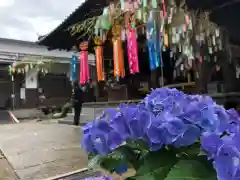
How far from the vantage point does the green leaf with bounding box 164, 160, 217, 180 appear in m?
0.73

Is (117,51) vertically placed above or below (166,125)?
above

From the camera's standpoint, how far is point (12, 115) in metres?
18.7

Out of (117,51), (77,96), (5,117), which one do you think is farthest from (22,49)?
(117,51)

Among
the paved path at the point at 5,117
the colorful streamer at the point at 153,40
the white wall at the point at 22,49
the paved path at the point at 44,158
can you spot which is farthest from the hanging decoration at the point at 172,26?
the white wall at the point at 22,49

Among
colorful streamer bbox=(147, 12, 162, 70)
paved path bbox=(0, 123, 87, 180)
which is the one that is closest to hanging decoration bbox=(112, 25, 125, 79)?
colorful streamer bbox=(147, 12, 162, 70)

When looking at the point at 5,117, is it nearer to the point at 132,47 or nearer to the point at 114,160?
the point at 132,47

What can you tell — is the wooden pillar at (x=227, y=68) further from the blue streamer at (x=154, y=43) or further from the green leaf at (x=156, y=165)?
the green leaf at (x=156, y=165)

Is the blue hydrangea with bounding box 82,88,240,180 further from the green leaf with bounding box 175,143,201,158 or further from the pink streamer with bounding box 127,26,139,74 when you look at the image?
the pink streamer with bounding box 127,26,139,74

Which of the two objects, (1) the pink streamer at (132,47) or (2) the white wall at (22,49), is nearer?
(1) the pink streamer at (132,47)

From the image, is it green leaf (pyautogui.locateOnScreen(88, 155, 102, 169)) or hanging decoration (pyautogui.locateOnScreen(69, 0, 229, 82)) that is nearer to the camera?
green leaf (pyautogui.locateOnScreen(88, 155, 102, 169))

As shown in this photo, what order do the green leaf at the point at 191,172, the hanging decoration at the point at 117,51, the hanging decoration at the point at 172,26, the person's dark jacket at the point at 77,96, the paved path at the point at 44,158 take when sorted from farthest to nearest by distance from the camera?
the person's dark jacket at the point at 77,96
the hanging decoration at the point at 117,51
the hanging decoration at the point at 172,26
the paved path at the point at 44,158
the green leaf at the point at 191,172

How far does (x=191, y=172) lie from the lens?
75 centimetres

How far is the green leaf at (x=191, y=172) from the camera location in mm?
733

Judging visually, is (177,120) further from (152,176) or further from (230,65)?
(230,65)
